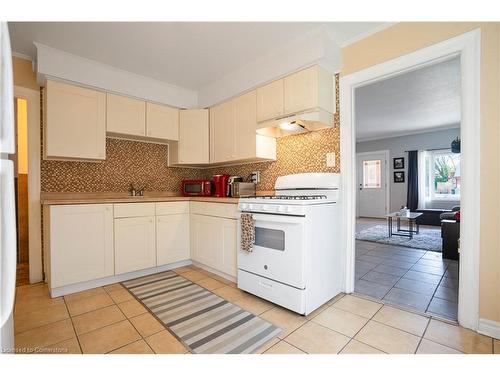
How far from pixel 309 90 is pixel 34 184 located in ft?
9.95

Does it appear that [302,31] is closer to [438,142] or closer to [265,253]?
[265,253]

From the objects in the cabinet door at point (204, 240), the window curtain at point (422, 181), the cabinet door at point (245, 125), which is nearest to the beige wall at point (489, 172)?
the cabinet door at point (245, 125)

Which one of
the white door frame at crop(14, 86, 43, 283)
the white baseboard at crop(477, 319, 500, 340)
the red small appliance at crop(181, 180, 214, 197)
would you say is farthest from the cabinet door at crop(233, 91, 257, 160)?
the white baseboard at crop(477, 319, 500, 340)

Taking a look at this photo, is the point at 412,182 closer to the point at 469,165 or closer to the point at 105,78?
the point at 469,165

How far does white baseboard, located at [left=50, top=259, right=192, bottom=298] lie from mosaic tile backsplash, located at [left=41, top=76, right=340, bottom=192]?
109cm

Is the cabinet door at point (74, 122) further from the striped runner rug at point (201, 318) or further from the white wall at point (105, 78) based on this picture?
the striped runner rug at point (201, 318)

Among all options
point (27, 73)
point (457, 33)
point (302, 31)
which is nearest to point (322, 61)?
point (302, 31)

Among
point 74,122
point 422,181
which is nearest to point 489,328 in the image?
point 74,122

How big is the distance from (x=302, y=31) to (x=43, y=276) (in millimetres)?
3716

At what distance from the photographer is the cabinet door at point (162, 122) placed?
3.19m

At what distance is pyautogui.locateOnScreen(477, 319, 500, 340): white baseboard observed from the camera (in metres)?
1.62

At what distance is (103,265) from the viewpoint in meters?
2.51

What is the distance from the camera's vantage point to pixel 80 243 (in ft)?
7.78

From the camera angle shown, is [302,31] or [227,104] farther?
[227,104]
